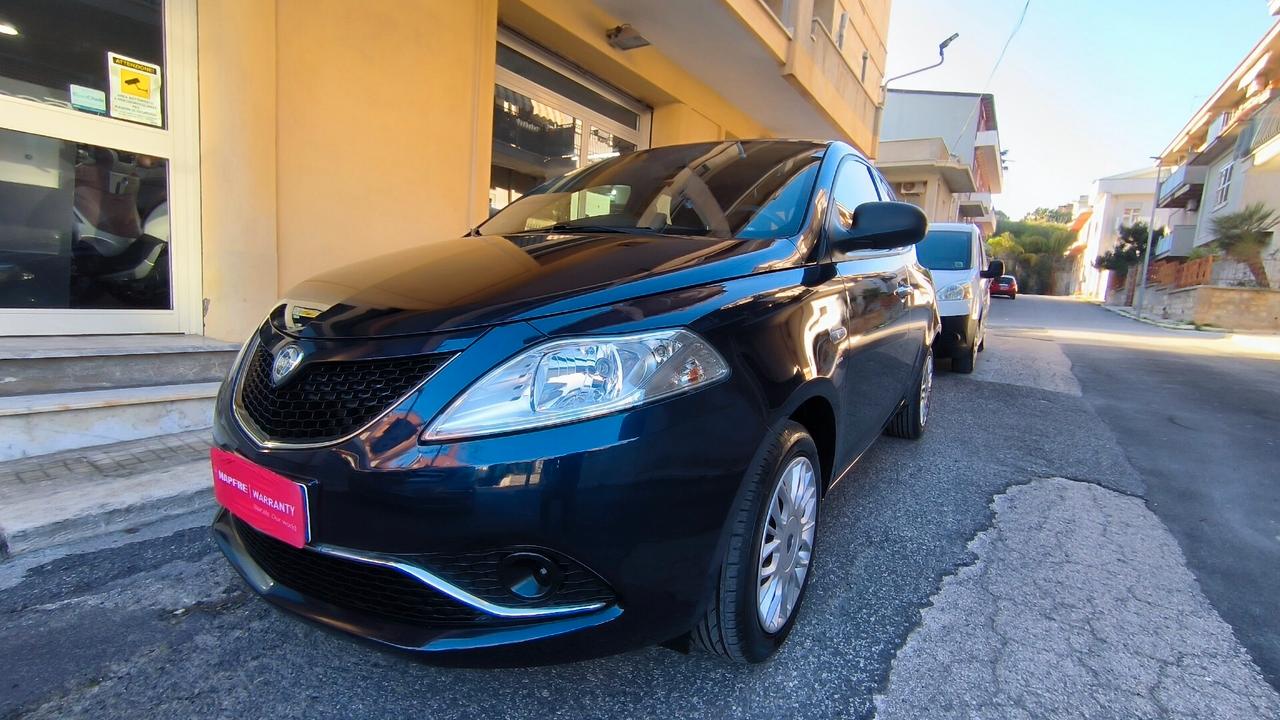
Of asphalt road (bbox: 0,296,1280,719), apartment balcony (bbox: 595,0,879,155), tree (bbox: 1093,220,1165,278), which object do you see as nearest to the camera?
asphalt road (bbox: 0,296,1280,719)

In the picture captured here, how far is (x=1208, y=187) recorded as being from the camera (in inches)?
1055

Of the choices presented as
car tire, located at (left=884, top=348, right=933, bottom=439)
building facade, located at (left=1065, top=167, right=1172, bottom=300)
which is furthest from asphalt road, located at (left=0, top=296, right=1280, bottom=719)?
building facade, located at (left=1065, top=167, right=1172, bottom=300)

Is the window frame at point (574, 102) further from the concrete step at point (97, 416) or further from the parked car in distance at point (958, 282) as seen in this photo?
the parked car in distance at point (958, 282)

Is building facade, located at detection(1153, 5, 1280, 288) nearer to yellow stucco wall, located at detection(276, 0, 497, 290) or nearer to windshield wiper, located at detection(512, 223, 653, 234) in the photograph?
yellow stucco wall, located at detection(276, 0, 497, 290)

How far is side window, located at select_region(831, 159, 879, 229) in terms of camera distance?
98.5 inches

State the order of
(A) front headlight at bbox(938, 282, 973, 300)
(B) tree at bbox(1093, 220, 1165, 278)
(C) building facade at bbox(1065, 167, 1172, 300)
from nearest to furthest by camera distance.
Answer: (A) front headlight at bbox(938, 282, 973, 300) → (B) tree at bbox(1093, 220, 1165, 278) → (C) building facade at bbox(1065, 167, 1172, 300)

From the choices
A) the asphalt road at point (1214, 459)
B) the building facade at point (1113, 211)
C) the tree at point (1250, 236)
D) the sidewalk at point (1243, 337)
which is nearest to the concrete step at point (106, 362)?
the asphalt road at point (1214, 459)

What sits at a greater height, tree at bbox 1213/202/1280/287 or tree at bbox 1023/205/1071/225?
tree at bbox 1023/205/1071/225

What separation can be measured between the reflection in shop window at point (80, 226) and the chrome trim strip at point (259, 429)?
8.26ft

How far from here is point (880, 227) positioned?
2287 millimetres

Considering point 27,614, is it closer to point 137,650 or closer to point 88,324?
point 137,650

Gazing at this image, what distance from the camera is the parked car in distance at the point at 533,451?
1325mm

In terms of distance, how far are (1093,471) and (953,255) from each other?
160 inches

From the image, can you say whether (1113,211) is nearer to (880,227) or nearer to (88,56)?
(880,227)
